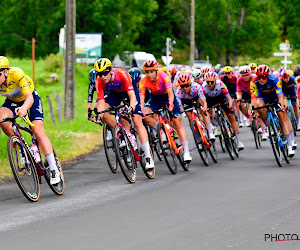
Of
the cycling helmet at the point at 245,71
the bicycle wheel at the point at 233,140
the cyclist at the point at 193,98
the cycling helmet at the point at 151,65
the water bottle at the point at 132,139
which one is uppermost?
the cycling helmet at the point at 151,65

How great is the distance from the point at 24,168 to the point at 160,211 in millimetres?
1944

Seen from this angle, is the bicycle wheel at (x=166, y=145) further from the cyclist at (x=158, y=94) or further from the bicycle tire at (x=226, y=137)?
the bicycle tire at (x=226, y=137)

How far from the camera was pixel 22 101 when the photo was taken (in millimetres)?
10703

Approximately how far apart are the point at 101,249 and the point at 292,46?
54899 mm

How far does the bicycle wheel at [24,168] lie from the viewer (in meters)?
10.1

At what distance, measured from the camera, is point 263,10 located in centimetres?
8781

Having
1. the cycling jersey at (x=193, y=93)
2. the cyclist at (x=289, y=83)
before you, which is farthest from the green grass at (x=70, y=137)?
the cyclist at (x=289, y=83)

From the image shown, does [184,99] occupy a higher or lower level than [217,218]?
higher

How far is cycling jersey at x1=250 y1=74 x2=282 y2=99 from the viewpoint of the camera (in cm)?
1488

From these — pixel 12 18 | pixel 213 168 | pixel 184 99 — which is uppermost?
pixel 12 18

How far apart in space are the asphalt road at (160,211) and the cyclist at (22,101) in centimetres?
60

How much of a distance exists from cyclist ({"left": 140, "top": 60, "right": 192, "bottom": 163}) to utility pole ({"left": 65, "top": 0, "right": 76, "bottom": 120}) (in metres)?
8.23

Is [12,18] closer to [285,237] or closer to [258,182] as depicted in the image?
[258,182]

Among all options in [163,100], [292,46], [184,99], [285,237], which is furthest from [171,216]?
[292,46]
